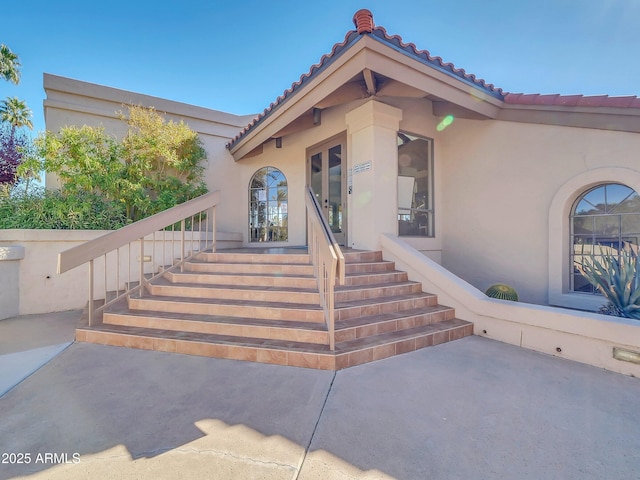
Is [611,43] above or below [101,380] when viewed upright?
above

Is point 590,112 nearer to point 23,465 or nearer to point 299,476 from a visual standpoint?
point 299,476

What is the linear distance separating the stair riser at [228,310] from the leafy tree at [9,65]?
46.1 ft

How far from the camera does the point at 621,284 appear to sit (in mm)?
3029

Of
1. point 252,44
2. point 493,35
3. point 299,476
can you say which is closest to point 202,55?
point 252,44

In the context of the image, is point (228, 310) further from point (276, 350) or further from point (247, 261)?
point (247, 261)

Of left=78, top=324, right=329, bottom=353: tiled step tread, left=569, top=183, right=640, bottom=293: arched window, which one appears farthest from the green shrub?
left=78, top=324, right=329, bottom=353: tiled step tread

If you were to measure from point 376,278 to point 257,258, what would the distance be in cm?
198

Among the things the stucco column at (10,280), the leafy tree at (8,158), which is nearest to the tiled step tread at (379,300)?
the stucco column at (10,280)

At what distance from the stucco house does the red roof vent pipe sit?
2cm

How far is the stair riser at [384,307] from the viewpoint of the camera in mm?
3424

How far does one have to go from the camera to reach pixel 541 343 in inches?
124

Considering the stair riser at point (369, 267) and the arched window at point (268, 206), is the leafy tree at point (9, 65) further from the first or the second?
the stair riser at point (369, 267)

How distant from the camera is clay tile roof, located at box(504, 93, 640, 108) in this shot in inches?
148

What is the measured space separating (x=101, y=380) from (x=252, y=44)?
8.61m
